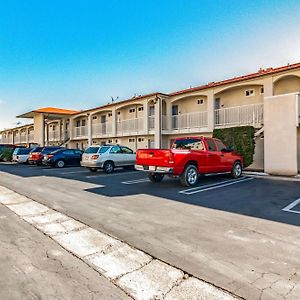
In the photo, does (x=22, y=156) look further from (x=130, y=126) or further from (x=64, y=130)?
(x=130, y=126)

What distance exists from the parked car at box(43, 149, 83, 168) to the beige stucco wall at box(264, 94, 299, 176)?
14.4m

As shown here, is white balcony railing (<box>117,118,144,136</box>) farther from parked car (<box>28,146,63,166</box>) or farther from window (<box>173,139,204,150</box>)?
window (<box>173,139,204,150</box>)

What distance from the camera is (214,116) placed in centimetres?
1769

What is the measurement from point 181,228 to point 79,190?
5.53 metres

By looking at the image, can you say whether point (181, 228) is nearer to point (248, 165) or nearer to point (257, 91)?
point (248, 165)

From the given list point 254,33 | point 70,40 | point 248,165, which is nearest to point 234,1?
point 254,33

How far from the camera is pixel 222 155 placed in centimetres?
1165

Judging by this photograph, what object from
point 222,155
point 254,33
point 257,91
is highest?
point 254,33

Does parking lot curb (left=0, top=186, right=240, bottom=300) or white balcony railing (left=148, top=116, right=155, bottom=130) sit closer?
parking lot curb (left=0, top=186, right=240, bottom=300)

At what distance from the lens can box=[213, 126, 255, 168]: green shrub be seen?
14.6 metres

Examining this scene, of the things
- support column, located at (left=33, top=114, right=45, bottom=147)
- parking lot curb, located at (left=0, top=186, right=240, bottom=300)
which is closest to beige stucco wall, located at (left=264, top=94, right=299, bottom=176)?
parking lot curb, located at (left=0, top=186, right=240, bottom=300)

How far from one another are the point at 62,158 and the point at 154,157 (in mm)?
12436

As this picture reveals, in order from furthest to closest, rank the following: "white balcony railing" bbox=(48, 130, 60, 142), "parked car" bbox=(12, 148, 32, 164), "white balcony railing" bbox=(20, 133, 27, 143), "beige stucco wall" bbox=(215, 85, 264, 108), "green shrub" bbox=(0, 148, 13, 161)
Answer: "white balcony railing" bbox=(20, 133, 27, 143)
"white balcony railing" bbox=(48, 130, 60, 142)
"green shrub" bbox=(0, 148, 13, 161)
"parked car" bbox=(12, 148, 32, 164)
"beige stucco wall" bbox=(215, 85, 264, 108)

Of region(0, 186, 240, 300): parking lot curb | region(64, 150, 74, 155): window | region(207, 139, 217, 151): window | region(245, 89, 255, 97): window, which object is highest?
region(245, 89, 255, 97): window
